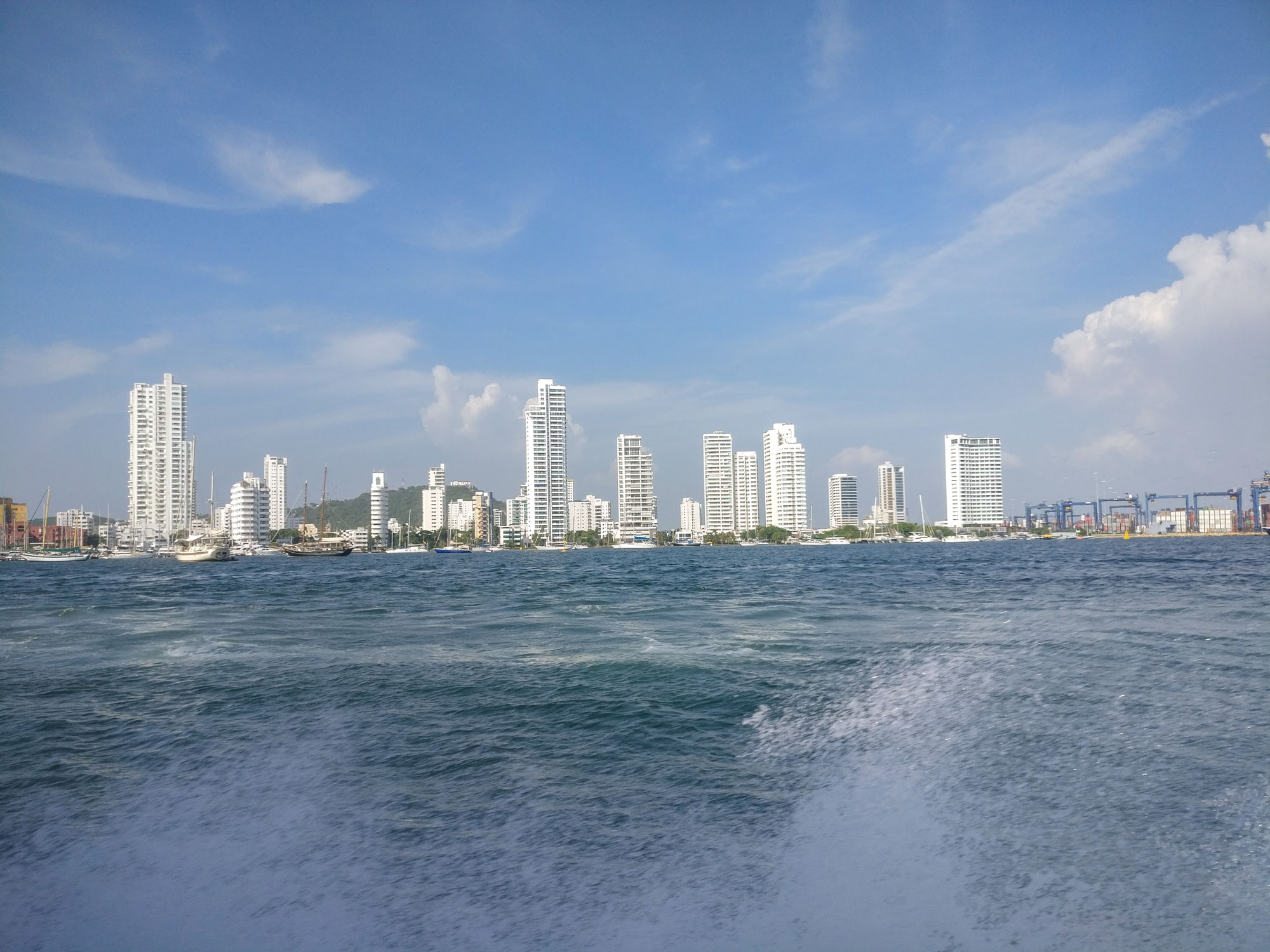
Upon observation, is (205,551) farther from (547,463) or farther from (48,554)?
(547,463)

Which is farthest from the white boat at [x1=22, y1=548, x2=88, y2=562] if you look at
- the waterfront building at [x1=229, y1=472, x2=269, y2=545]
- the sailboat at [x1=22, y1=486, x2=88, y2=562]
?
the waterfront building at [x1=229, y1=472, x2=269, y2=545]

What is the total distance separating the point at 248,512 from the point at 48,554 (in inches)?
1973

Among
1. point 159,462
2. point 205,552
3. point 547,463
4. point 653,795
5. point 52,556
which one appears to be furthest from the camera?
point 547,463

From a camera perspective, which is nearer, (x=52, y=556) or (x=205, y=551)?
(x=205, y=551)

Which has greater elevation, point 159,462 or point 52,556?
point 159,462

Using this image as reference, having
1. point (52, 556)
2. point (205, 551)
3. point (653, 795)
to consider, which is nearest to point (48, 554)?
point (52, 556)

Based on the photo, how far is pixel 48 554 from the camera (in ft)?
402

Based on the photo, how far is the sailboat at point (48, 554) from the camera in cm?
11581

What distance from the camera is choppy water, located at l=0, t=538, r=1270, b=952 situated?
16.4 feet

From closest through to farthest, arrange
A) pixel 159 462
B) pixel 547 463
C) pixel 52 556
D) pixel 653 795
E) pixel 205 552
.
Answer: pixel 653 795, pixel 205 552, pixel 52 556, pixel 159 462, pixel 547 463

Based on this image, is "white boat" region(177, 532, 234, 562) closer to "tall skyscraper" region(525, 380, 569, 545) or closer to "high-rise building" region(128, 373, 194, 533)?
"high-rise building" region(128, 373, 194, 533)

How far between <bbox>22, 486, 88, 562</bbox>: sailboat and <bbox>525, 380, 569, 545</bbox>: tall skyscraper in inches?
3334

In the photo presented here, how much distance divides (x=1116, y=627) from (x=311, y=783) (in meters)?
15.8

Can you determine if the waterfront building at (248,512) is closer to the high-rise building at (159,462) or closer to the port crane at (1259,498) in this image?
the high-rise building at (159,462)
